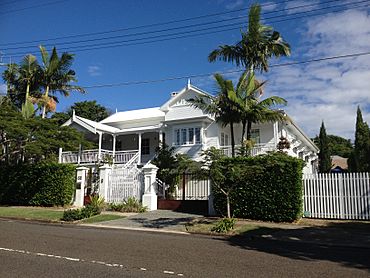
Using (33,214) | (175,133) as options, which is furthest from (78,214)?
(175,133)

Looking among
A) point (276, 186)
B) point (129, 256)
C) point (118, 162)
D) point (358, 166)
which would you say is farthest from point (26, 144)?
point (358, 166)

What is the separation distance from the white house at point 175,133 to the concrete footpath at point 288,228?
9.76 m

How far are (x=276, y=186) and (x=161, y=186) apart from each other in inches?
296

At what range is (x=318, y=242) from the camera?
429 inches

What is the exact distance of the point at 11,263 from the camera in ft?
24.0

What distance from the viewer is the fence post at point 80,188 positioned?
2166cm

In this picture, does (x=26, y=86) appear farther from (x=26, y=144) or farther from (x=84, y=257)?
(x=84, y=257)

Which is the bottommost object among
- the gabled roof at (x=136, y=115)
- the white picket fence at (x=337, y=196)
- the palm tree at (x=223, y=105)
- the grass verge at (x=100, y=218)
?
the grass verge at (x=100, y=218)

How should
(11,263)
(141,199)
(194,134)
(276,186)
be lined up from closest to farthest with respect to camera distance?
(11,263) < (276,186) < (141,199) < (194,134)

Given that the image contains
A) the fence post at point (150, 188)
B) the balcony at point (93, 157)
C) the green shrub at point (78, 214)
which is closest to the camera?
the green shrub at point (78, 214)

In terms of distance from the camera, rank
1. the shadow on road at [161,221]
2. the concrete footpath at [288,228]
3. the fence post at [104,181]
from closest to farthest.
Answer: the concrete footpath at [288,228] → the shadow on road at [161,221] → the fence post at [104,181]

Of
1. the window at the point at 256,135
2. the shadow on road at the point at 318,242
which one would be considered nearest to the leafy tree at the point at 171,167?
the window at the point at 256,135

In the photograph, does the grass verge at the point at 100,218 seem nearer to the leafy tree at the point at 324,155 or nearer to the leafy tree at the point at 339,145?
the leafy tree at the point at 324,155

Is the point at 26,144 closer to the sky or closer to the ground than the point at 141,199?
closer to the sky
